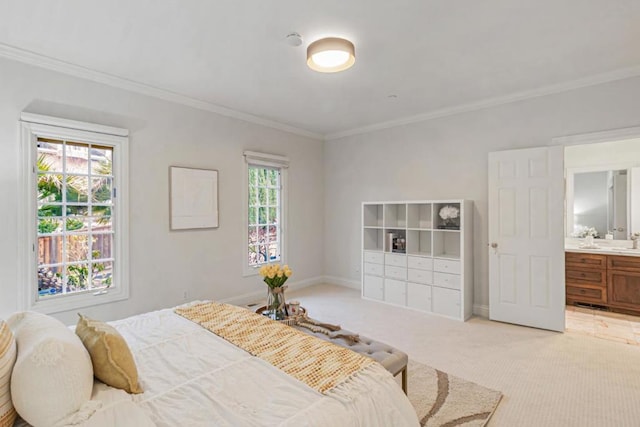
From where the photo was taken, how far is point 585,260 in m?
4.50

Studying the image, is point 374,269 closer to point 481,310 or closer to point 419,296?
point 419,296

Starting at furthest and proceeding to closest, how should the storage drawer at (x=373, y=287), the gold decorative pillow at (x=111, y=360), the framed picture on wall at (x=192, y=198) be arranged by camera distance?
the storage drawer at (x=373, y=287)
the framed picture on wall at (x=192, y=198)
the gold decorative pillow at (x=111, y=360)

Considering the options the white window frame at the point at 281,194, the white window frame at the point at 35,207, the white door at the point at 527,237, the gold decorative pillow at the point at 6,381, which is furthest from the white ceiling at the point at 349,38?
the gold decorative pillow at the point at 6,381

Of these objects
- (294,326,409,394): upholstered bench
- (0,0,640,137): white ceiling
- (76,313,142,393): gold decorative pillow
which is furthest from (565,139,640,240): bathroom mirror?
(76,313,142,393): gold decorative pillow

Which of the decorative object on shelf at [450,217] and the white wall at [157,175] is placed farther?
the decorative object on shelf at [450,217]

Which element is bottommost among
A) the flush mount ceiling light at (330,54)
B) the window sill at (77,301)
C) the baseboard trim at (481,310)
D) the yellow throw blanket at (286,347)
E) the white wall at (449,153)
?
the baseboard trim at (481,310)

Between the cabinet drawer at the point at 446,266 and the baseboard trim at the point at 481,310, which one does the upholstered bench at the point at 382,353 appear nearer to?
the cabinet drawer at the point at 446,266

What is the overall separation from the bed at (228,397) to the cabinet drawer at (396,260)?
3082 mm

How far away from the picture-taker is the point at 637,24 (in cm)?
247

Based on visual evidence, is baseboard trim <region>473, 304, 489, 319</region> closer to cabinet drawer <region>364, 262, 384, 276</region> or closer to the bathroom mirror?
cabinet drawer <region>364, 262, 384, 276</region>

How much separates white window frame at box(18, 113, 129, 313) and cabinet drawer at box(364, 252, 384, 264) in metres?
3.17

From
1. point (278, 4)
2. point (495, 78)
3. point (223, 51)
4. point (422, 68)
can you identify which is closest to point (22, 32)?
point (223, 51)

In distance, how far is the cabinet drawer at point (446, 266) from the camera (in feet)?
13.4

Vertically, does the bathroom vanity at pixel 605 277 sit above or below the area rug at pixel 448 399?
above
